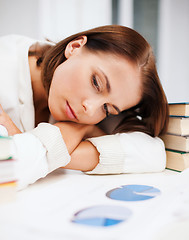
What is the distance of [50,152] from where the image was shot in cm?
56

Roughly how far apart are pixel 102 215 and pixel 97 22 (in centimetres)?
152

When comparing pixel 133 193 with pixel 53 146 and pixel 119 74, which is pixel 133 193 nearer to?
pixel 53 146

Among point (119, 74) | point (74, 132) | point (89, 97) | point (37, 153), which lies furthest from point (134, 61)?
point (37, 153)

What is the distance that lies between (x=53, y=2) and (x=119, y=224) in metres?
1.45

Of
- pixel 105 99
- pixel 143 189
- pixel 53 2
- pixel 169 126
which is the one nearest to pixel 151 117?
pixel 169 126

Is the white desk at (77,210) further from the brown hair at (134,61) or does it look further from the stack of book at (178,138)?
the brown hair at (134,61)

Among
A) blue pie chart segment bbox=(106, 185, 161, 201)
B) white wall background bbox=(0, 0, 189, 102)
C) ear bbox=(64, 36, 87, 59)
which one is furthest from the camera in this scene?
white wall background bbox=(0, 0, 189, 102)

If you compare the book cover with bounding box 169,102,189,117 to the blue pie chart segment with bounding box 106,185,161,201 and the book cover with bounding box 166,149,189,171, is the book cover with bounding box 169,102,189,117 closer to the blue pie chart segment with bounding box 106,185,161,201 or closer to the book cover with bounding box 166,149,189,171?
the book cover with bounding box 166,149,189,171

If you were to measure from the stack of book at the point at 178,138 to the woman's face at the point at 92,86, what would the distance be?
0.15 meters

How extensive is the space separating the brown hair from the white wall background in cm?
56

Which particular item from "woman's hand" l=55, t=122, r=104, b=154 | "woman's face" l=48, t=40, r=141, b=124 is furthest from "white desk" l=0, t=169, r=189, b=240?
"woman's face" l=48, t=40, r=141, b=124

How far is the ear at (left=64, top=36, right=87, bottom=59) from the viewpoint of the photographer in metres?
Result: 0.79

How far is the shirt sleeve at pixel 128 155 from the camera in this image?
67cm

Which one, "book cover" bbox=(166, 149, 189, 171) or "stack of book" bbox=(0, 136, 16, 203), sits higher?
"stack of book" bbox=(0, 136, 16, 203)
